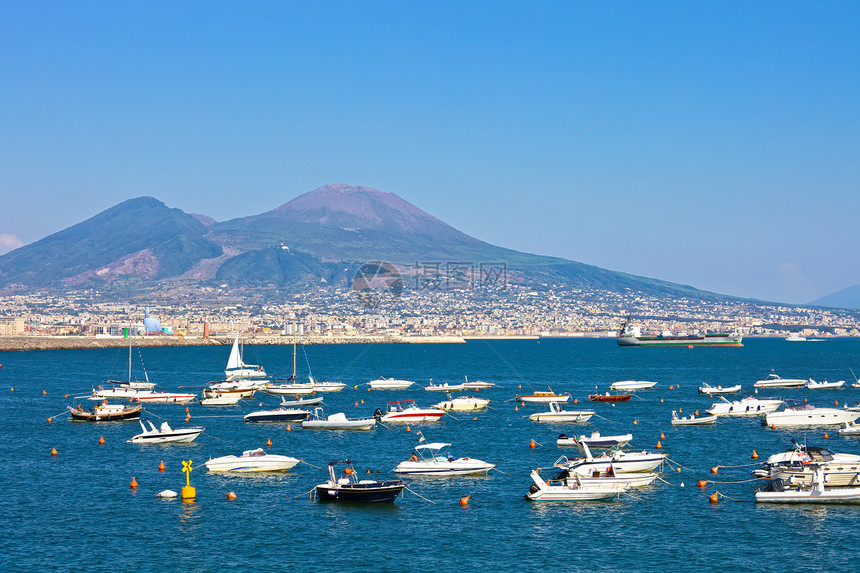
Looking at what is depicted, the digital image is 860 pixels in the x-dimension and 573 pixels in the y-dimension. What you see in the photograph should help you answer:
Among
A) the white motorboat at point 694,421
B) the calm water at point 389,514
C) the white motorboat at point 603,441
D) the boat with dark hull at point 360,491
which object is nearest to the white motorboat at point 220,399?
the calm water at point 389,514

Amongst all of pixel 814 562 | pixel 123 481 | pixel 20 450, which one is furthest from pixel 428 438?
pixel 814 562

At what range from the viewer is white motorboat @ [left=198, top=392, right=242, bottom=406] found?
303 feet

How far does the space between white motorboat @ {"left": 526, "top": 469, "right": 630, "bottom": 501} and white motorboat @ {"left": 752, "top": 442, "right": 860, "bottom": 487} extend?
347 inches

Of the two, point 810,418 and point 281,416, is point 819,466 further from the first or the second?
point 281,416

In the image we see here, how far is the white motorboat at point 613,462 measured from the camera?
4722 cm

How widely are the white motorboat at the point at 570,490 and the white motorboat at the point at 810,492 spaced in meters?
7.61

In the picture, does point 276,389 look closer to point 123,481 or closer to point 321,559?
point 123,481

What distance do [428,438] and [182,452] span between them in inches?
747

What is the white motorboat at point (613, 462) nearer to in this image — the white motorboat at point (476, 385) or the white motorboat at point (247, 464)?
the white motorboat at point (247, 464)

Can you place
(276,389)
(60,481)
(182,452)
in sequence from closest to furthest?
(60,481)
(182,452)
(276,389)

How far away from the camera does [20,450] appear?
60656 mm

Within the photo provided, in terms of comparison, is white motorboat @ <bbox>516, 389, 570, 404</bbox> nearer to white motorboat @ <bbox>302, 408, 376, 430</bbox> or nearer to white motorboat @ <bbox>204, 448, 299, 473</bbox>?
white motorboat @ <bbox>302, 408, 376, 430</bbox>

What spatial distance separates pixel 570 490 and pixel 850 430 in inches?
1315

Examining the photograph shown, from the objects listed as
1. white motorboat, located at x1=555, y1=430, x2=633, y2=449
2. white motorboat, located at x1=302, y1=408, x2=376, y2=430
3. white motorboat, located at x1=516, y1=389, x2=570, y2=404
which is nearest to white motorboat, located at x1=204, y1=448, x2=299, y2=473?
white motorboat, located at x1=302, y1=408, x2=376, y2=430
